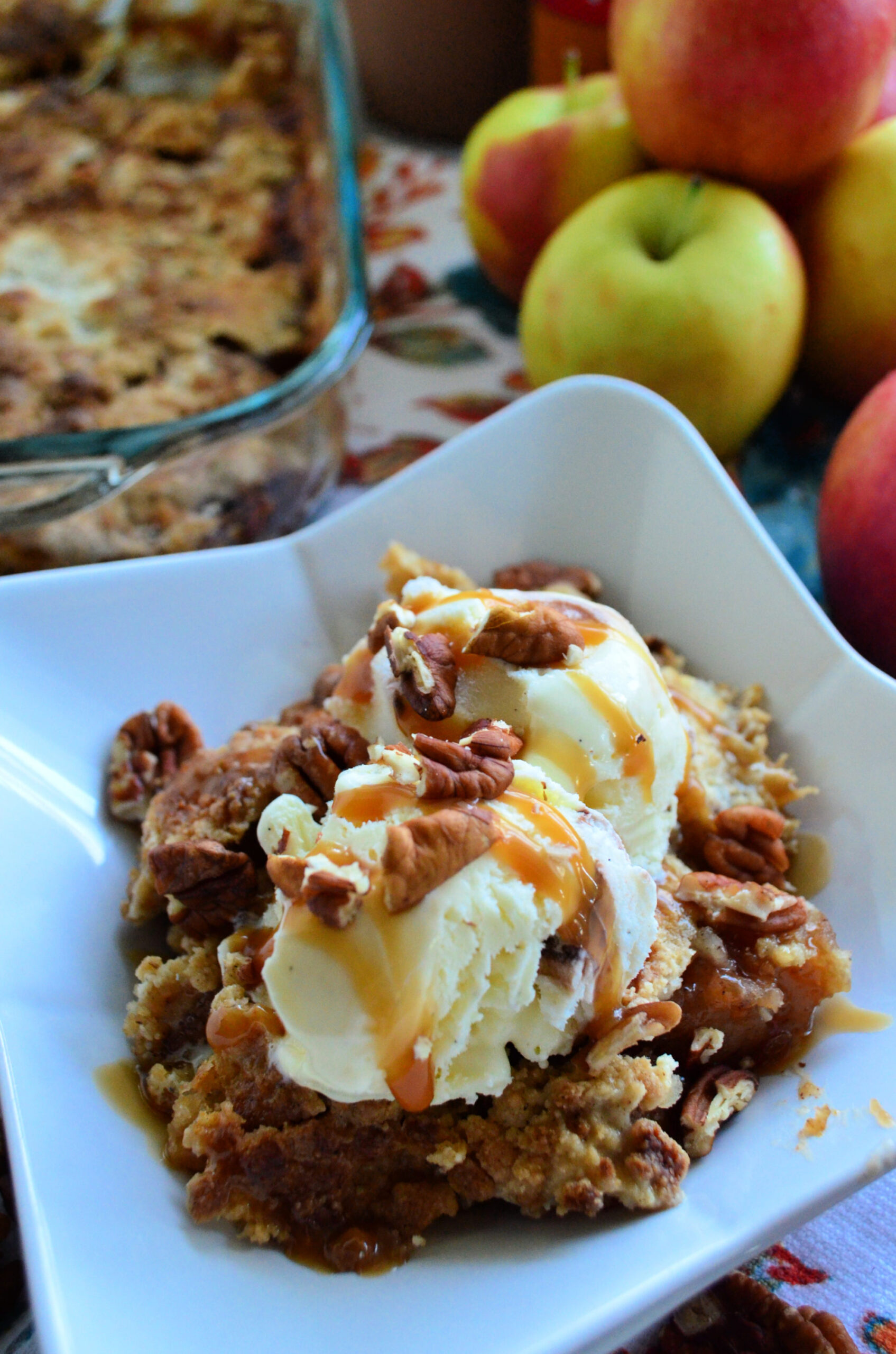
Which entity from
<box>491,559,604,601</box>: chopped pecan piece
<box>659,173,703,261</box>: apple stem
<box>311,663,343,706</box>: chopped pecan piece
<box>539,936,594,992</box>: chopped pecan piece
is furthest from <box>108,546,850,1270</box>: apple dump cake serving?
<box>659,173,703,261</box>: apple stem

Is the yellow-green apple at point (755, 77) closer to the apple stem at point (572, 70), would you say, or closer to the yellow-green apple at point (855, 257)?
the yellow-green apple at point (855, 257)

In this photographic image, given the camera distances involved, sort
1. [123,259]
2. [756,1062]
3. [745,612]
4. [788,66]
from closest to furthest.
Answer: [756,1062] → [745,612] → [788,66] → [123,259]

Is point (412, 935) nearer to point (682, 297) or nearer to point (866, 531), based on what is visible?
point (866, 531)

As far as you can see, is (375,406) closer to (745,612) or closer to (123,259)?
(123,259)

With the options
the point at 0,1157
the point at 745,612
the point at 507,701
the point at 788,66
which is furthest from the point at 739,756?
the point at 788,66

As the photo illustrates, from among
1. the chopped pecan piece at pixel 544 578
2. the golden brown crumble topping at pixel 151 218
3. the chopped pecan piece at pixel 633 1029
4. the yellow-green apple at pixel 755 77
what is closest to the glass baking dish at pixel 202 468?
the golden brown crumble topping at pixel 151 218

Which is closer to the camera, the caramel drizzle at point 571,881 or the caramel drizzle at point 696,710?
the caramel drizzle at point 571,881

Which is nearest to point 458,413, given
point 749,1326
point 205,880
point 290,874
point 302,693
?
point 302,693
